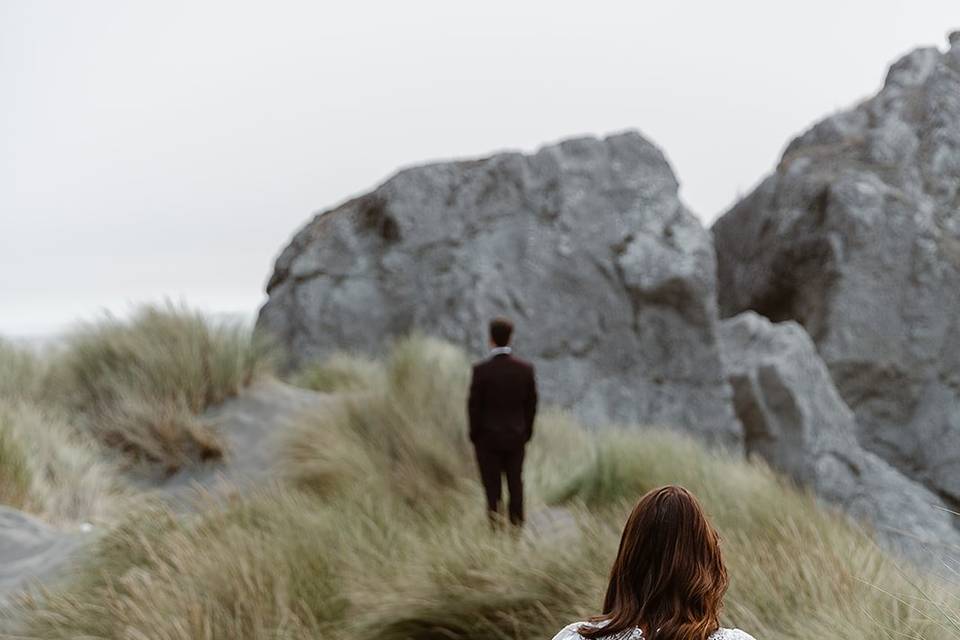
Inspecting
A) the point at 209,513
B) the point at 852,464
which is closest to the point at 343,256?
the point at 852,464

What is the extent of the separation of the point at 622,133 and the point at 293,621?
30.5 feet

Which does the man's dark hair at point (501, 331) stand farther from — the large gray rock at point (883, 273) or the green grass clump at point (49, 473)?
the large gray rock at point (883, 273)

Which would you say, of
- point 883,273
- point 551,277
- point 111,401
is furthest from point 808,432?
point 111,401

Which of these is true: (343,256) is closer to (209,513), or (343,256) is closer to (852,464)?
(852,464)

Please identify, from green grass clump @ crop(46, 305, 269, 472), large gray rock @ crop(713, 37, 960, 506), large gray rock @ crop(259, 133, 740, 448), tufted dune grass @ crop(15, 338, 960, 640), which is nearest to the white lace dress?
tufted dune grass @ crop(15, 338, 960, 640)

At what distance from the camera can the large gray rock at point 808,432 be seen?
10.9 meters

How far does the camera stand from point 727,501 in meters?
5.64

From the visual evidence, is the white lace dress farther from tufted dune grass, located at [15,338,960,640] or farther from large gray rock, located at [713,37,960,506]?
large gray rock, located at [713,37,960,506]

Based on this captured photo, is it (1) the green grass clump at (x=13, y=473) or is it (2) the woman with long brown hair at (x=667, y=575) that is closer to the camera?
(2) the woman with long brown hair at (x=667, y=575)

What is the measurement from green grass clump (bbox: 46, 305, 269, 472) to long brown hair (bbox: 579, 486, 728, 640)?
7444 mm

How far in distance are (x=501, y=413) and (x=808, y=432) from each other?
235 inches

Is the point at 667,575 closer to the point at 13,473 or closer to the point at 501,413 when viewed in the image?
the point at 501,413

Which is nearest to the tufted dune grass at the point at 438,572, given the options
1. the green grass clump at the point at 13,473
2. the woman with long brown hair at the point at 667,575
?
the woman with long brown hair at the point at 667,575

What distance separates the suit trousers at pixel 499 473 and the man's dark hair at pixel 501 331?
0.58m
